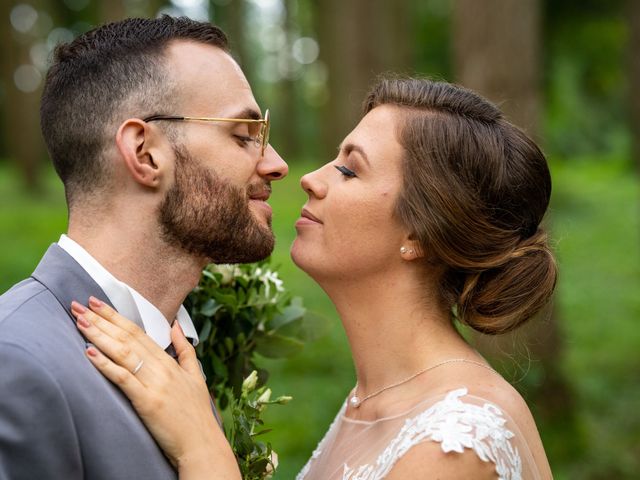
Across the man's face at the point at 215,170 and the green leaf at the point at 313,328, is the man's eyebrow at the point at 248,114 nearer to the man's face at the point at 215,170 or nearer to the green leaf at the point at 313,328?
the man's face at the point at 215,170

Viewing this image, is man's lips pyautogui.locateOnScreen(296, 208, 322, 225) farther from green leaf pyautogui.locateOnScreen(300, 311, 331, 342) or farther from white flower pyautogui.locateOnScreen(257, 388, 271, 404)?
white flower pyautogui.locateOnScreen(257, 388, 271, 404)

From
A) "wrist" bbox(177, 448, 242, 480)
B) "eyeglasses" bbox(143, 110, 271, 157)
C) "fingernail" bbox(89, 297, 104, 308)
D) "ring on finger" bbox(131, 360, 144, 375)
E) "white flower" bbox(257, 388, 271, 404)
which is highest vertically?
"eyeglasses" bbox(143, 110, 271, 157)

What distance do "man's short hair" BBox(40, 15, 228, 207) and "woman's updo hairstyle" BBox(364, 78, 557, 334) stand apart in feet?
3.10

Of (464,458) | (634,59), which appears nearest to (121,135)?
(464,458)

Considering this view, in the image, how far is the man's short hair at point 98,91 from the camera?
277 cm

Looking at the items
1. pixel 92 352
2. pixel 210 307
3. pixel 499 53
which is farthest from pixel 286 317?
pixel 499 53

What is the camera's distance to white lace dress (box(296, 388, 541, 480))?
2.67m

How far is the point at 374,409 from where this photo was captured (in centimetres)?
322

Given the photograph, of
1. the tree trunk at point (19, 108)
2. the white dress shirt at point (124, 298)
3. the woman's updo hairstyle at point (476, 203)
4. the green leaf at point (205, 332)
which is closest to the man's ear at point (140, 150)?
the white dress shirt at point (124, 298)

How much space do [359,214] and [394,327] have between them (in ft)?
1.46

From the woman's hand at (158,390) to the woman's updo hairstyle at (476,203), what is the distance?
3.50ft

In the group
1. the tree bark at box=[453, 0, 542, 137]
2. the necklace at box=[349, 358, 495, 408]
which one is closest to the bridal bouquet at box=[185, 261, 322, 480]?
the necklace at box=[349, 358, 495, 408]

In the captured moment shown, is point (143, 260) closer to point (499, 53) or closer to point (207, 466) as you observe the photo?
point (207, 466)

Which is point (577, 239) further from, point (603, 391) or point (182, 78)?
point (182, 78)
